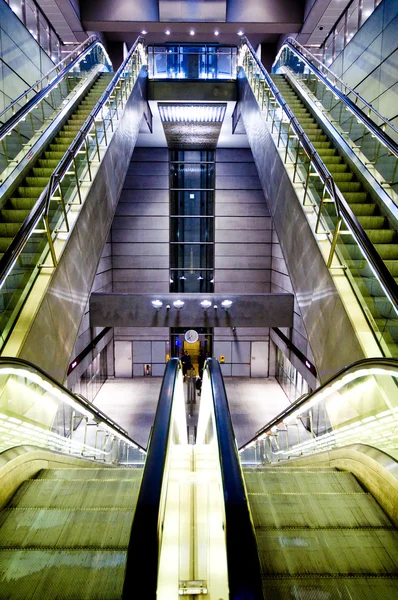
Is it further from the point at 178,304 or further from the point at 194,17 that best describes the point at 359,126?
the point at 194,17

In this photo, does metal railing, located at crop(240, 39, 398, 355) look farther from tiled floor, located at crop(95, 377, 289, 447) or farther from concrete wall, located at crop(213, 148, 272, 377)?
tiled floor, located at crop(95, 377, 289, 447)

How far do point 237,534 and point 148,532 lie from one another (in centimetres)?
27

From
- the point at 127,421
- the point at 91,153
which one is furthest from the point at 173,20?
the point at 127,421

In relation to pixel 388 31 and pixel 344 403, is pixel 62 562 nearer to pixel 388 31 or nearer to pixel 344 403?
pixel 344 403

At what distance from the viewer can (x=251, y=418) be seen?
41.7 ft

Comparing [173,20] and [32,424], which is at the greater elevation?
[173,20]

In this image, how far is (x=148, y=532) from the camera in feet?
3.80

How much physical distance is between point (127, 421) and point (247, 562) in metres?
12.1

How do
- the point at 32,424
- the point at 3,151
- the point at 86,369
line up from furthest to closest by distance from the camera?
the point at 86,369
the point at 3,151
the point at 32,424

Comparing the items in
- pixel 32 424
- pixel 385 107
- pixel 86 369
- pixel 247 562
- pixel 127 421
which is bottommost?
pixel 247 562

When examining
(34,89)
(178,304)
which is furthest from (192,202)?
(34,89)

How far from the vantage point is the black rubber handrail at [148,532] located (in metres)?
0.98

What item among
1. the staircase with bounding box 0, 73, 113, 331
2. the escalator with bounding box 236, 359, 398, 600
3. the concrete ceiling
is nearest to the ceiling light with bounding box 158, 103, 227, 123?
the staircase with bounding box 0, 73, 113, 331

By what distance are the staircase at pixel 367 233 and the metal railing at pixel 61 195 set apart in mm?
3421
